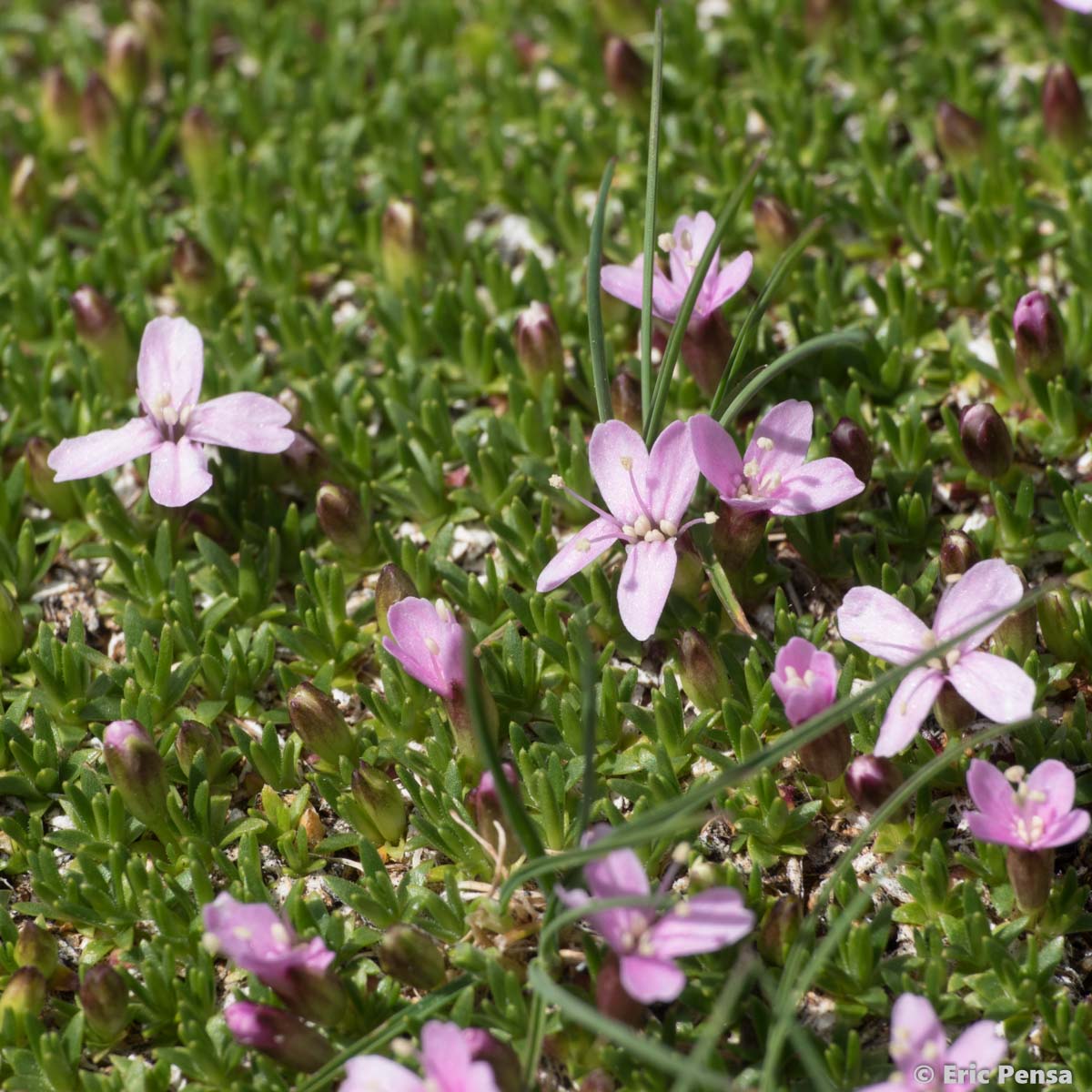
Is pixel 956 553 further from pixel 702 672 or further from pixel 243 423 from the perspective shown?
pixel 243 423

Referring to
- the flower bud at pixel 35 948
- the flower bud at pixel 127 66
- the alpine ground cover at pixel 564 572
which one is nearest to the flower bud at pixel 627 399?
the alpine ground cover at pixel 564 572

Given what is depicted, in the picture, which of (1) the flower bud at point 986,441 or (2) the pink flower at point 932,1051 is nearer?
(2) the pink flower at point 932,1051

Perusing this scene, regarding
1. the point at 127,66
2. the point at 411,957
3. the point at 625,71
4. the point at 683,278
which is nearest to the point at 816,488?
the point at 683,278

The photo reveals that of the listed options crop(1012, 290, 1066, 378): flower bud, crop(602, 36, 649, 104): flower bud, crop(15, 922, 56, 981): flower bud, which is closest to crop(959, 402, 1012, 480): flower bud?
crop(1012, 290, 1066, 378): flower bud

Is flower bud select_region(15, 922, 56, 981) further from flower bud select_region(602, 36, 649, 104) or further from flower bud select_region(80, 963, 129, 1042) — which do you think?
flower bud select_region(602, 36, 649, 104)

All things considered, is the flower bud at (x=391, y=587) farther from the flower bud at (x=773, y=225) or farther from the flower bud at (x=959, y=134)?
the flower bud at (x=959, y=134)
